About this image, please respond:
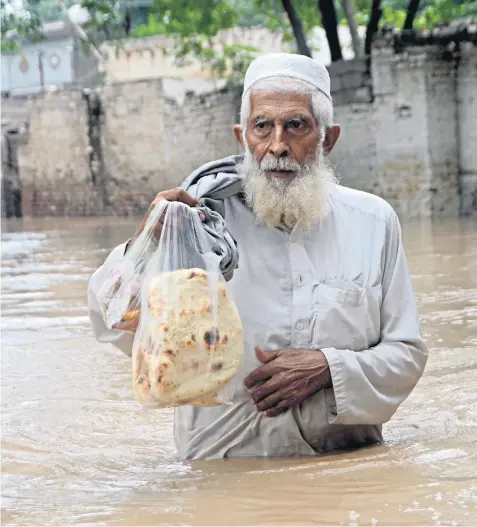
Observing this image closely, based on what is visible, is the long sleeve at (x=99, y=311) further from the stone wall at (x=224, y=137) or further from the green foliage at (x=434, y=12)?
the green foliage at (x=434, y=12)

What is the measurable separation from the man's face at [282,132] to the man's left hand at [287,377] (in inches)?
19.5

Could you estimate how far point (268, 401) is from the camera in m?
2.81

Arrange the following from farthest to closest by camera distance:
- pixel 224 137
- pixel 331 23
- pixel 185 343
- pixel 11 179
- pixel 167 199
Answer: pixel 11 179
pixel 224 137
pixel 331 23
pixel 167 199
pixel 185 343

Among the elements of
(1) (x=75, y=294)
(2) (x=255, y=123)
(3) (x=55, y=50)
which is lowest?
(1) (x=75, y=294)

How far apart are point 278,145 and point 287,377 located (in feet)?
2.05

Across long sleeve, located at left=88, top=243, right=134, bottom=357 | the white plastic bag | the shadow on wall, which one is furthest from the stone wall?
the white plastic bag

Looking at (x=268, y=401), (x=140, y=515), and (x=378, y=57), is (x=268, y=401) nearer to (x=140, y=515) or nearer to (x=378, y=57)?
(x=140, y=515)

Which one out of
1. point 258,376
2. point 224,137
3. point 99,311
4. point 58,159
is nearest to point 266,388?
point 258,376

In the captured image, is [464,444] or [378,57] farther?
[378,57]

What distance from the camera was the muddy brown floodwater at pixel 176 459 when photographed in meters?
2.59

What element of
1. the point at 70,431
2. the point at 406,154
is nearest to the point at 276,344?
the point at 70,431

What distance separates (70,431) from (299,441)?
173 centimetres

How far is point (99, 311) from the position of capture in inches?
113

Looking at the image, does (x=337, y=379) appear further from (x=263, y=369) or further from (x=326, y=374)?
(x=263, y=369)
